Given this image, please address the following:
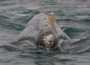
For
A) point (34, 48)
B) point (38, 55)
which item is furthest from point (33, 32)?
point (38, 55)

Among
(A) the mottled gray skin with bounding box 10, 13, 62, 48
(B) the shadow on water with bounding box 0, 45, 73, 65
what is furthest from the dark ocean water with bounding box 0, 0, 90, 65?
(A) the mottled gray skin with bounding box 10, 13, 62, 48

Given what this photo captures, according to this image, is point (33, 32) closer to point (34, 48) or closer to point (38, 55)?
point (34, 48)

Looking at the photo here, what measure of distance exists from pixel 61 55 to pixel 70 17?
177 cm

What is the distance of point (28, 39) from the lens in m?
7.86

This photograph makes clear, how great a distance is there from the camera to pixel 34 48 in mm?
7699

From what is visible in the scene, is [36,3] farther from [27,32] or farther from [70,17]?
[27,32]

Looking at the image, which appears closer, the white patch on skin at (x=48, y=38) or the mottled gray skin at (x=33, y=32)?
the white patch on skin at (x=48, y=38)

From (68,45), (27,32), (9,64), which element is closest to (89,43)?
(68,45)

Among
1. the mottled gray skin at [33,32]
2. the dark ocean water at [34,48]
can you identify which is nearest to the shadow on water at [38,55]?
the dark ocean water at [34,48]

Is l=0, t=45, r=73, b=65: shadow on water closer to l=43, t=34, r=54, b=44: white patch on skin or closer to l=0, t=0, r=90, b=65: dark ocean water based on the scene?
l=0, t=0, r=90, b=65: dark ocean water

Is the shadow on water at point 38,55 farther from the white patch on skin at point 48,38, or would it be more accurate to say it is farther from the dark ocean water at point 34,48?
the white patch on skin at point 48,38

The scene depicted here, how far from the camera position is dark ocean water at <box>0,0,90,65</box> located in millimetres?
7504

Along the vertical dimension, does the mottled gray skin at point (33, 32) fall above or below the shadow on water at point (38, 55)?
above

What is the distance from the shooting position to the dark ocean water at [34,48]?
24.6 feet
